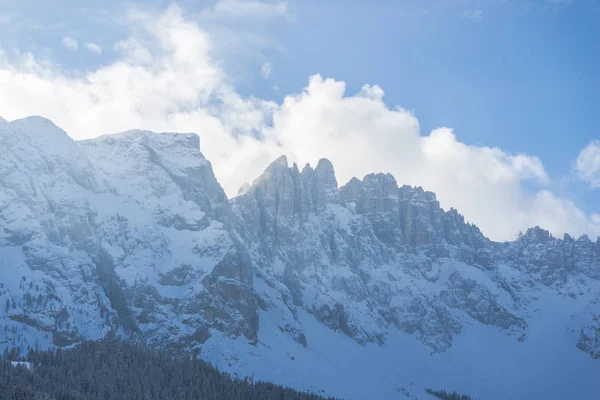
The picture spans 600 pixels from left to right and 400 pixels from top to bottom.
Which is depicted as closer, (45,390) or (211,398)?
(45,390)

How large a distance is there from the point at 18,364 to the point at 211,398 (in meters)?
50.5

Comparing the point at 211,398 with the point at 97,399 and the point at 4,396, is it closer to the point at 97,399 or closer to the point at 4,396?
the point at 97,399

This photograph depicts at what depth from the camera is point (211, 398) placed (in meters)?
199

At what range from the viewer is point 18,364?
7731 inches

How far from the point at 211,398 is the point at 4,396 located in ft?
181

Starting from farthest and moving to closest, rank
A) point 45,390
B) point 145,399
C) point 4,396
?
point 145,399
point 45,390
point 4,396

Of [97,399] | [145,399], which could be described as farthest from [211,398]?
[97,399]

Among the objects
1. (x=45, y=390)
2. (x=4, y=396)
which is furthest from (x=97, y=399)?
(x=4, y=396)

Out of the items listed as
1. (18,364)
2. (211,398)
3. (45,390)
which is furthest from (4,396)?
(211,398)

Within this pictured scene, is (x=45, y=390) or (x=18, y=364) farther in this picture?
(x=18, y=364)

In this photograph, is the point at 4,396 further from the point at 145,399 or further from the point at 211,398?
the point at 211,398

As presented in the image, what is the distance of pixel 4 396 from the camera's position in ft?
534

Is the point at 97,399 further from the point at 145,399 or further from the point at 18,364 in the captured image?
the point at 18,364

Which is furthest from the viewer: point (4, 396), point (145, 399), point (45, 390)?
point (145, 399)
